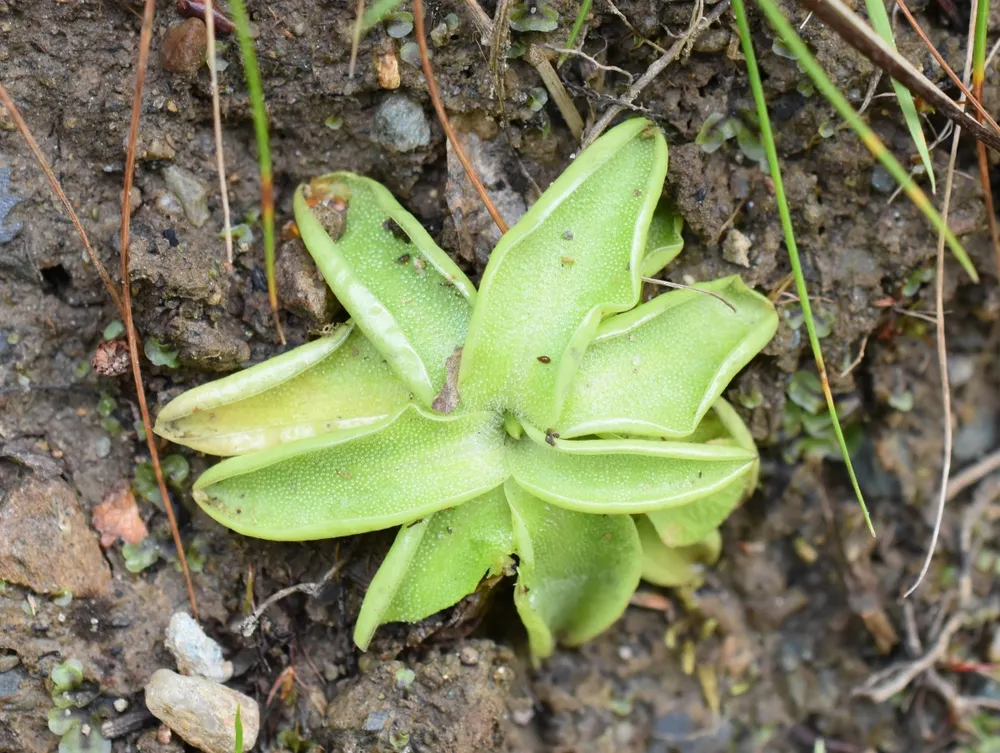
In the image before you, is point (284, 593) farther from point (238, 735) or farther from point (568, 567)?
point (568, 567)

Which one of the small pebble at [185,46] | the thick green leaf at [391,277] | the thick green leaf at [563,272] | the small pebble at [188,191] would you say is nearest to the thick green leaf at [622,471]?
the thick green leaf at [563,272]

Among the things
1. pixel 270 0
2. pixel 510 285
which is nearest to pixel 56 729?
pixel 510 285

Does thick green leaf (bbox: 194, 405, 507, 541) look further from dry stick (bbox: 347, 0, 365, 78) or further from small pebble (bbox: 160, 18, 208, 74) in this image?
small pebble (bbox: 160, 18, 208, 74)

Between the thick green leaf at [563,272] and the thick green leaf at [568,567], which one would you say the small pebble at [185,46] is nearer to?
the thick green leaf at [563,272]

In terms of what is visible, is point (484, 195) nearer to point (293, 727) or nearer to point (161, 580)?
point (161, 580)

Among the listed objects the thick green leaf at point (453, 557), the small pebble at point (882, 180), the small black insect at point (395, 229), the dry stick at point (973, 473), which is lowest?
the dry stick at point (973, 473)

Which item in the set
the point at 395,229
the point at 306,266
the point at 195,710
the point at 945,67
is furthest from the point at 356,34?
the point at 195,710
